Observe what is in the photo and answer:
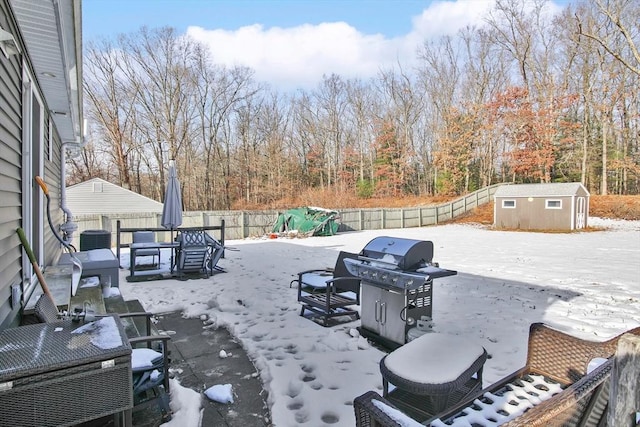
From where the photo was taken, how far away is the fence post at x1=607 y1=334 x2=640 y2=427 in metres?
1.22

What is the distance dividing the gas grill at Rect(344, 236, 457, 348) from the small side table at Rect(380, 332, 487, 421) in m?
0.81

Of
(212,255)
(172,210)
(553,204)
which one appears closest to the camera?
(212,255)

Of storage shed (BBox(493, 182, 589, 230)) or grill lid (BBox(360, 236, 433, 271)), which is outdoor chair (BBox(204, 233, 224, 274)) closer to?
grill lid (BBox(360, 236, 433, 271))

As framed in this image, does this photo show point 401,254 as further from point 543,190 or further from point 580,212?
point 580,212

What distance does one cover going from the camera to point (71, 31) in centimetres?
302

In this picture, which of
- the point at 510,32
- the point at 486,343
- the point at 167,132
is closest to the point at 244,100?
the point at 167,132

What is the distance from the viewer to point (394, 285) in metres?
3.30

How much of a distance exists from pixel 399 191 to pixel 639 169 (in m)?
13.1

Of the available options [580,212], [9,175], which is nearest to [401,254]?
[9,175]

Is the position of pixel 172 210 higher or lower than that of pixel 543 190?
lower

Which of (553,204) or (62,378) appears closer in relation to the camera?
(62,378)

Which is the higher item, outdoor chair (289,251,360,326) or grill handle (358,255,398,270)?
grill handle (358,255,398,270)

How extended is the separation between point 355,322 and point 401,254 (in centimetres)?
130

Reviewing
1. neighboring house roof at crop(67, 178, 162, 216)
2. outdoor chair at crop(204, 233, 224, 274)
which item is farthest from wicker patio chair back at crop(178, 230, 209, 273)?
neighboring house roof at crop(67, 178, 162, 216)
